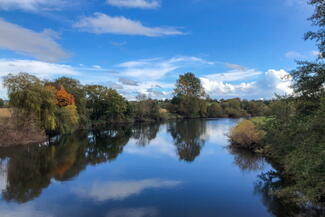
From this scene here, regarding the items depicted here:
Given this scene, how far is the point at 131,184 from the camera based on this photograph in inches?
479

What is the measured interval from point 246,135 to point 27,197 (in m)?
16.7

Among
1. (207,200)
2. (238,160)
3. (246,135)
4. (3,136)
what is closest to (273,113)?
(207,200)

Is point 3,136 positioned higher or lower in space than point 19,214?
higher

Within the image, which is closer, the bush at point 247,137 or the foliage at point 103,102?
the bush at point 247,137

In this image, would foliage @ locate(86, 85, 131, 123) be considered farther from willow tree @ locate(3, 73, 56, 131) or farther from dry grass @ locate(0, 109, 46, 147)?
dry grass @ locate(0, 109, 46, 147)

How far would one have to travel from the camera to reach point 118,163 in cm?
1702

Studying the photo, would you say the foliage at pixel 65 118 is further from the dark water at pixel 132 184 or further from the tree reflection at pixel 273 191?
the tree reflection at pixel 273 191

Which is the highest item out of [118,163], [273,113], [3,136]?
[273,113]

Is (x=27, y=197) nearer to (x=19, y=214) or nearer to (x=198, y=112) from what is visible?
(x=19, y=214)

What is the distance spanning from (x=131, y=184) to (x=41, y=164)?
774 centimetres

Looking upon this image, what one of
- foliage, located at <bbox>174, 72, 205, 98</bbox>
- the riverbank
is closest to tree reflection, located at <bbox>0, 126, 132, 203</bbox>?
the riverbank

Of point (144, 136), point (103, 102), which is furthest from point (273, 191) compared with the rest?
point (103, 102)

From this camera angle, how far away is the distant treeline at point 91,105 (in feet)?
76.7

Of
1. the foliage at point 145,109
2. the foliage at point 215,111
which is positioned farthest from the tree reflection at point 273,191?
the foliage at point 215,111
